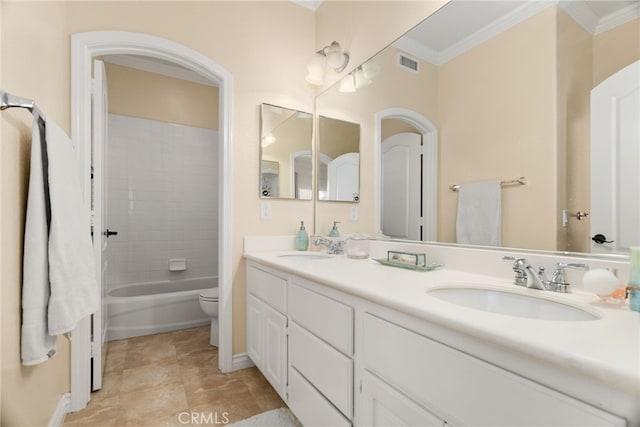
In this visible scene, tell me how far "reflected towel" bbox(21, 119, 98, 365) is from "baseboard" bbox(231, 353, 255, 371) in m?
1.09

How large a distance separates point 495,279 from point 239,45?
2.09 metres

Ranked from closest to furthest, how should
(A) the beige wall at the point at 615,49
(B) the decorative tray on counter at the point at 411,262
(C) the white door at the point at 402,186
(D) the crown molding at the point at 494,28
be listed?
(A) the beige wall at the point at 615,49 < (D) the crown molding at the point at 494,28 < (B) the decorative tray on counter at the point at 411,262 < (C) the white door at the point at 402,186

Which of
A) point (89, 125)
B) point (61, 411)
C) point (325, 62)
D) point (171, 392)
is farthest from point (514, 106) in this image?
point (61, 411)

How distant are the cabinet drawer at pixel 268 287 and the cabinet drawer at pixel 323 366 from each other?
0.52 feet

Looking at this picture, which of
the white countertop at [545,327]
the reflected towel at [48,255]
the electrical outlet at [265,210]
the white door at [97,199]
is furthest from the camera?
the electrical outlet at [265,210]

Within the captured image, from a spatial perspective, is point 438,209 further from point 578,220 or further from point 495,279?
point 578,220

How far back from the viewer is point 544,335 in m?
0.56

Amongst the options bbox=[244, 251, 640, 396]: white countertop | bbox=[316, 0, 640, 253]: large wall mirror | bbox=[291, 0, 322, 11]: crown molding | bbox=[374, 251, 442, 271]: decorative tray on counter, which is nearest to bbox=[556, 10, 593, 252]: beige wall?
bbox=[316, 0, 640, 253]: large wall mirror

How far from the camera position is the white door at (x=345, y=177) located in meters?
2.06

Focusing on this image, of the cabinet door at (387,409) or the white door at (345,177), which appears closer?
the cabinet door at (387,409)

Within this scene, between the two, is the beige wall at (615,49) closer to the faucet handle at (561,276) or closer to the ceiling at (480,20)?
the ceiling at (480,20)

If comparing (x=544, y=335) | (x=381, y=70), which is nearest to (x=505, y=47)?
(x=381, y=70)

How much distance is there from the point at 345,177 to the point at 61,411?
80.6 inches

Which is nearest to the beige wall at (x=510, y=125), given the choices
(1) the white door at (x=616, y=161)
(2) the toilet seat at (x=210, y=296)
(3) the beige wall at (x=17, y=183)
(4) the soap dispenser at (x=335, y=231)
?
(1) the white door at (x=616, y=161)
